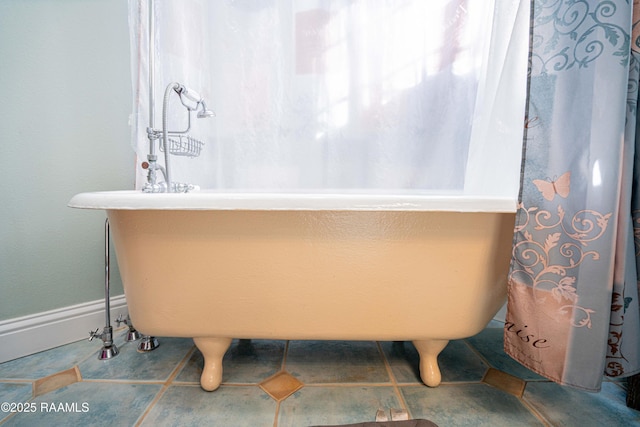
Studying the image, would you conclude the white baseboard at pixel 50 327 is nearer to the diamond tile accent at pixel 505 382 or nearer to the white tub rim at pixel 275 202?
the white tub rim at pixel 275 202

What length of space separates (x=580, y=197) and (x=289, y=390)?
0.88 meters

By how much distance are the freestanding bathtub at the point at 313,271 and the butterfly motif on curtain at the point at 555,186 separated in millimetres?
64

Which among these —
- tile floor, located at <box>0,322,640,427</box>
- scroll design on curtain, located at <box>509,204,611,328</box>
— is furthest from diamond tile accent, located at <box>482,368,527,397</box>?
scroll design on curtain, located at <box>509,204,611,328</box>

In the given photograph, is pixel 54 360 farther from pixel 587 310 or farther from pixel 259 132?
pixel 587 310

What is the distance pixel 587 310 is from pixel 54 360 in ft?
5.08

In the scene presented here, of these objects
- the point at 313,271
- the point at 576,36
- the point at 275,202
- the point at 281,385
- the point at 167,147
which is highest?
the point at 576,36

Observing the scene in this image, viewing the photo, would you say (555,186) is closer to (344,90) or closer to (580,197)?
(580,197)

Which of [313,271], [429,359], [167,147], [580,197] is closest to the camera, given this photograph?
[580,197]

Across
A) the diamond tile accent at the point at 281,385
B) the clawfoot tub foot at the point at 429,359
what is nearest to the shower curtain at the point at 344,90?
the clawfoot tub foot at the point at 429,359

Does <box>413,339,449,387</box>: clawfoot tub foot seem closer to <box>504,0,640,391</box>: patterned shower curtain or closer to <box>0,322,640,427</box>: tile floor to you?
<box>0,322,640,427</box>: tile floor

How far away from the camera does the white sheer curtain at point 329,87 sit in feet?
3.71

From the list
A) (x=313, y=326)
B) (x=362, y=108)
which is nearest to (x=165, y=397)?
(x=313, y=326)

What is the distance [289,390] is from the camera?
2.67 feet

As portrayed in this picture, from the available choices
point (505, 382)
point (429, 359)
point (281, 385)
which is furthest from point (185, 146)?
point (505, 382)
